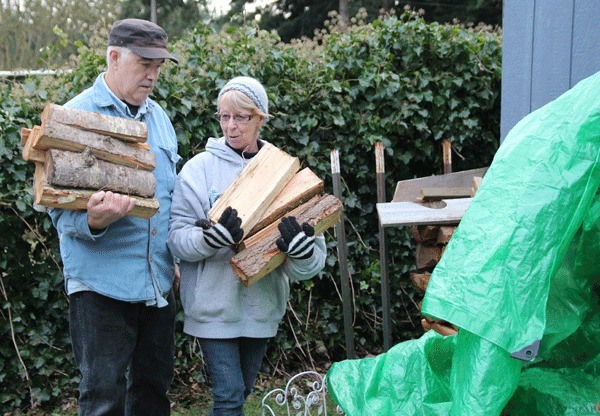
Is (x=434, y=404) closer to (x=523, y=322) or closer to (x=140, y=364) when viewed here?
(x=523, y=322)

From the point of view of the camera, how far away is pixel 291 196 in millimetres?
2688

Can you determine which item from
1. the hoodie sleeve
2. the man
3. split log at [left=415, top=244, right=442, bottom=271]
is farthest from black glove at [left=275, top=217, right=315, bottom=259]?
split log at [left=415, top=244, right=442, bottom=271]

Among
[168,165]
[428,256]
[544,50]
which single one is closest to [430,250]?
[428,256]

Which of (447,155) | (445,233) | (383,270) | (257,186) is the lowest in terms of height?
(383,270)

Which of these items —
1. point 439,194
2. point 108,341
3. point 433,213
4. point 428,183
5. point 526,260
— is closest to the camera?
point 526,260

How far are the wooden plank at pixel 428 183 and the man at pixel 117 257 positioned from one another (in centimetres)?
157

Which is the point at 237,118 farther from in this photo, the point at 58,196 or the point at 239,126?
the point at 58,196

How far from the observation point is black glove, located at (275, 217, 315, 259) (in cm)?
250

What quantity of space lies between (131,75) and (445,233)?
1.72m

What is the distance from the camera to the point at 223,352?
8.48ft

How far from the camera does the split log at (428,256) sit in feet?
12.0

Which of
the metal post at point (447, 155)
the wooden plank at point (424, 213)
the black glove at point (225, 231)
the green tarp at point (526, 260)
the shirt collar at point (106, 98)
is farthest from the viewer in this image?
the metal post at point (447, 155)

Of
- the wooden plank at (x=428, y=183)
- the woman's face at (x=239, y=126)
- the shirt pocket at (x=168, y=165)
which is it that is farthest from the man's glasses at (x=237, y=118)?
the wooden plank at (x=428, y=183)

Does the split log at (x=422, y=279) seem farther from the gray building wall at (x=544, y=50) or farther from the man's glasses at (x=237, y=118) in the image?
the man's glasses at (x=237, y=118)
